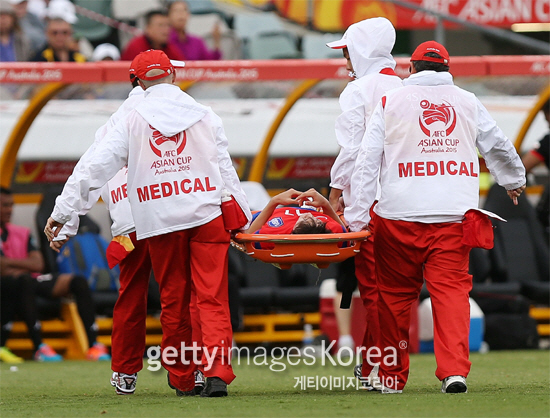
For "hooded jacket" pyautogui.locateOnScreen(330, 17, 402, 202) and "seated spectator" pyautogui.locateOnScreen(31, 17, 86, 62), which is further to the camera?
"seated spectator" pyautogui.locateOnScreen(31, 17, 86, 62)

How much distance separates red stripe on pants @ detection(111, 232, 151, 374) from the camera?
257 inches

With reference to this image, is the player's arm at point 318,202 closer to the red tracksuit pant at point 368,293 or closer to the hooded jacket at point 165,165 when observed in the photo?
the red tracksuit pant at point 368,293

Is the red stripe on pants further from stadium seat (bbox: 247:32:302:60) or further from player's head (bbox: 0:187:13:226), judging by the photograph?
stadium seat (bbox: 247:32:302:60)

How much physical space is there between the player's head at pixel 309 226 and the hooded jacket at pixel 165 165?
0.41 m

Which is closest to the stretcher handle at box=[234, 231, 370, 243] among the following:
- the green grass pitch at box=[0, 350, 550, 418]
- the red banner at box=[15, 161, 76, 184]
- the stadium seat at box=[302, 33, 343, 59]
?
the green grass pitch at box=[0, 350, 550, 418]

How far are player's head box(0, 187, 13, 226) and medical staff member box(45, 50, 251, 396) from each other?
4.51 meters

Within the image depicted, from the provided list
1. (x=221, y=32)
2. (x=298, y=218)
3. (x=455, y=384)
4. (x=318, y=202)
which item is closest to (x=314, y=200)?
(x=318, y=202)

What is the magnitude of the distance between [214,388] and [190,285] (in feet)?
2.07

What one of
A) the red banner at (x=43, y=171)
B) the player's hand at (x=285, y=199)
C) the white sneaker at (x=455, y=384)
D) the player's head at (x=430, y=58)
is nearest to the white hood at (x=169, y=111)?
the player's hand at (x=285, y=199)

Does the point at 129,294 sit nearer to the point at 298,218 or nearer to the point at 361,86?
the point at 298,218

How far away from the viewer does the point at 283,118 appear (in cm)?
1135

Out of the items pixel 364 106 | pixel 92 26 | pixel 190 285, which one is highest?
pixel 364 106

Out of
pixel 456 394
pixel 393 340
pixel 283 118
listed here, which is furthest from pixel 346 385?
pixel 283 118

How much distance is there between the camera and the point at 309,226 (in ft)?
21.1
